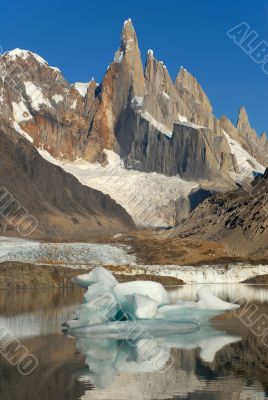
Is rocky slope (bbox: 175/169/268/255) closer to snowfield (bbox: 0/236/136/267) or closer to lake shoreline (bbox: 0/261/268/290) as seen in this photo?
lake shoreline (bbox: 0/261/268/290)

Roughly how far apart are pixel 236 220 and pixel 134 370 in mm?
114063

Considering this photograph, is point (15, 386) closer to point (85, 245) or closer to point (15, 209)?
point (85, 245)

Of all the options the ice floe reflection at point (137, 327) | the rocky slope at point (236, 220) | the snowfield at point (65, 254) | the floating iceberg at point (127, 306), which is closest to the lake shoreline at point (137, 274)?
the snowfield at point (65, 254)

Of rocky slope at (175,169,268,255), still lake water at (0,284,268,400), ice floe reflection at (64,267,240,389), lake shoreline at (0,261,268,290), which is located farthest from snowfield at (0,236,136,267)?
still lake water at (0,284,268,400)

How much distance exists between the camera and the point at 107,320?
3272 centimetres

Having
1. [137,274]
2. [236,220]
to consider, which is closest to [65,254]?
[137,274]

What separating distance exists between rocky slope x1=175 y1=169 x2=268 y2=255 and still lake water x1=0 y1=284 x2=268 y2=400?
8508cm

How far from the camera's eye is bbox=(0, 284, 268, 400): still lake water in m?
20.2

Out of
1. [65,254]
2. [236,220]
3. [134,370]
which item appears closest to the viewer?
[134,370]

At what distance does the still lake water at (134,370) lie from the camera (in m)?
20.2

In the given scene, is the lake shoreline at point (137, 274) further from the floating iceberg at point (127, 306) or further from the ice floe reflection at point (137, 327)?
the floating iceberg at point (127, 306)

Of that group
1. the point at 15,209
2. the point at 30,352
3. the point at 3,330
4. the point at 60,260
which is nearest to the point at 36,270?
the point at 60,260

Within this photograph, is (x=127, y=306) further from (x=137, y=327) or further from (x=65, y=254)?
(x=65, y=254)

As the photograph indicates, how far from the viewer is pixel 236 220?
136125 mm
